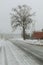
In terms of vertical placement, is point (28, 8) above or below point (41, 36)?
above

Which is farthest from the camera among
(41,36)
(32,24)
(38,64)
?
(32,24)

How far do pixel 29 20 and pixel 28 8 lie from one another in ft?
14.0

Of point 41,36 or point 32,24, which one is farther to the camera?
point 32,24

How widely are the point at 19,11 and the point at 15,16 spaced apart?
7.70 ft

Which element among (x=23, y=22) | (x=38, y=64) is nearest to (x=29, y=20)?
(x=23, y=22)

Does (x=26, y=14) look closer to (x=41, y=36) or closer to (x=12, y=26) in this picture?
(x=12, y=26)

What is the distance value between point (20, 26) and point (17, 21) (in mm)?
2108

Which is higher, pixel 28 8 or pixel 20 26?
pixel 28 8

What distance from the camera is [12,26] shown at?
8275 centimetres

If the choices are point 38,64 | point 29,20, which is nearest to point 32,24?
point 29,20

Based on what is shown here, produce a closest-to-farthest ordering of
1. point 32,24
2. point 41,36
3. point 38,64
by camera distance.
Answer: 1. point 38,64
2. point 41,36
3. point 32,24

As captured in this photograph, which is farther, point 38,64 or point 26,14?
point 26,14

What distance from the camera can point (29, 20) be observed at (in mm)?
84750

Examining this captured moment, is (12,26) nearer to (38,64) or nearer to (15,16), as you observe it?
(15,16)
